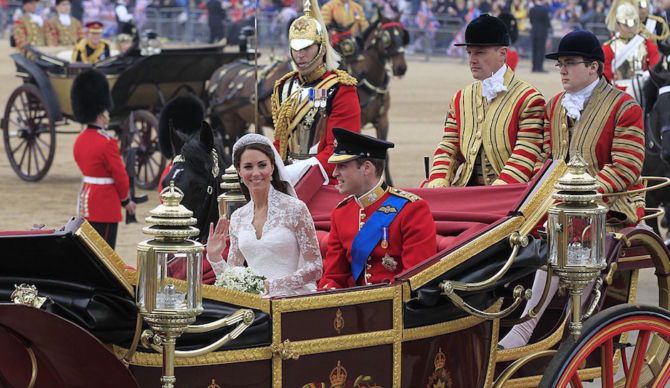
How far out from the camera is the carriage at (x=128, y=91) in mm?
13555

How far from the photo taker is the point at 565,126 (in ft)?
19.6

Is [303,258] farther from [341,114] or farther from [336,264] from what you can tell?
[341,114]

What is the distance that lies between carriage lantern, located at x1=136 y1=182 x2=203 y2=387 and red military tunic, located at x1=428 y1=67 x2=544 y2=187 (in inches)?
98.7

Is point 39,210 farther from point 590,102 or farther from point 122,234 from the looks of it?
point 590,102

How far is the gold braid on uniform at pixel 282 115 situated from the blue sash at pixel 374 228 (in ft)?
6.34

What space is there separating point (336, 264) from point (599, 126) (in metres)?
1.49

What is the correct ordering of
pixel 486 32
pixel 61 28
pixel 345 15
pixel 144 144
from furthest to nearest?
pixel 61 28, pixel 345 15, pixel 144 144, pixel 486 32

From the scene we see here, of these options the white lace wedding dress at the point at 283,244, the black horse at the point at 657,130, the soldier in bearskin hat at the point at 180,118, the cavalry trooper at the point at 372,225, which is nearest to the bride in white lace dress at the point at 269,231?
the white lace wedding dress at the point at 283,244

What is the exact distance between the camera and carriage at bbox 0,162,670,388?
3.73m

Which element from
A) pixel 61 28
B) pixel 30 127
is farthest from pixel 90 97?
pixel 61 28

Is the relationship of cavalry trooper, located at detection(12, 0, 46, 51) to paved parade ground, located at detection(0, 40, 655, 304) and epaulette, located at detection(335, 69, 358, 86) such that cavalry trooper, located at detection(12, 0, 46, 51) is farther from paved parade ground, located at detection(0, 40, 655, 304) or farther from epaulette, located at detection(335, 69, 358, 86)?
epaulette, located at detection(335, 69, 358, 86)

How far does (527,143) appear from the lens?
6051 millimetres

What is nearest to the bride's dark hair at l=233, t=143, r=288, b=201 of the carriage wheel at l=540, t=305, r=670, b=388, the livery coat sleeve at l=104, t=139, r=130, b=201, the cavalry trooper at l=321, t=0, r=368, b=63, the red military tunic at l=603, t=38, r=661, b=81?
the carriage wheel at l=540, t=305, r=670, b=388

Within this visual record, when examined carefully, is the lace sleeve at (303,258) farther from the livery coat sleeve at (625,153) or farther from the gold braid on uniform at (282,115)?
the gold braid on uniform at (282,115)
